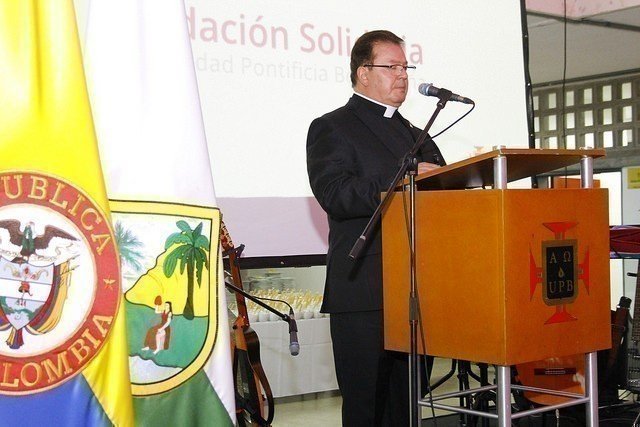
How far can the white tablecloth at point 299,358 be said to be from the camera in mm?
4973

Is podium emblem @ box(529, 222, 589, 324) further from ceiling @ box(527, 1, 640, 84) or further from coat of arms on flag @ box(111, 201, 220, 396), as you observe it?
ceiling @ box(527, 1, 640, 84)

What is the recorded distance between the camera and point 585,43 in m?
7.60

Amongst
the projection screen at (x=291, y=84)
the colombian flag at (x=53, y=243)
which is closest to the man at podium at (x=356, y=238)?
the projection screen at (x=291, y=84)

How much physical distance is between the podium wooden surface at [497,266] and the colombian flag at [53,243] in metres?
1.03

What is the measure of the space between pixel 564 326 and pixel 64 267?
4.46ft

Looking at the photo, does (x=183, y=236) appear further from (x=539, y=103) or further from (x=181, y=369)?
(x=539, y=103)

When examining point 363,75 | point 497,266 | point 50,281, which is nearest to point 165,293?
point 50,281

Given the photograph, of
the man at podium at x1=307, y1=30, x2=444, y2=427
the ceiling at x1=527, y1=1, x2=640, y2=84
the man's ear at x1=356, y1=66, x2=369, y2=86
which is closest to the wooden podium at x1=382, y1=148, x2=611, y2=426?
the man at podium at x1=307, y1=30, x2=444, y2=427

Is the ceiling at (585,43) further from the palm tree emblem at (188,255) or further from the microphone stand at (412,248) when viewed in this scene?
the palm tree emblem at (188,255)

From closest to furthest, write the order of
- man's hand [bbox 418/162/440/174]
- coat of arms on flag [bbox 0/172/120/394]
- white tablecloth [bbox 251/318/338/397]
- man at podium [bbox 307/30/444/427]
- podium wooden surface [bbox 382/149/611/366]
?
coat of arms on flag [bbox 0/172/120/394]
podium wooden surface [bbox 382/149/611/366]
man's hand [bbox 418/162/440/174]
man at podium [bbox 307/30/444/427]
white tablecloth [bbox 251/318/338/397]

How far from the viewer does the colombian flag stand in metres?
1.22

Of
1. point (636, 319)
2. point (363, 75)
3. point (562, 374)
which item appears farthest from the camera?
point (636, 319)

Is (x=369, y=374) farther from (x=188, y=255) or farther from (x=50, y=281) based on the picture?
(x=50, y=281)

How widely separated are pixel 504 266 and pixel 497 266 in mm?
19
